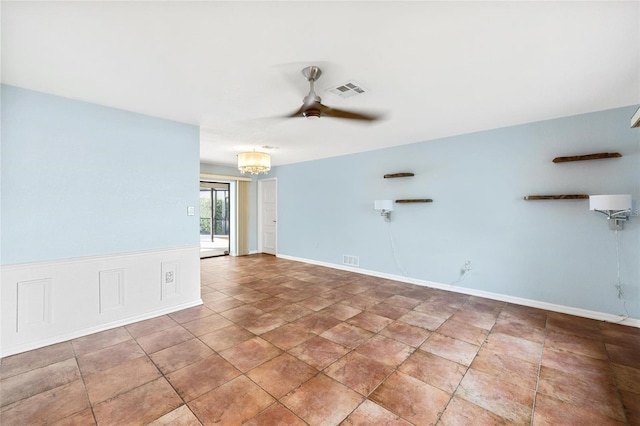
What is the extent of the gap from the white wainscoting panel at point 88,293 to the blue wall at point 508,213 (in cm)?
335

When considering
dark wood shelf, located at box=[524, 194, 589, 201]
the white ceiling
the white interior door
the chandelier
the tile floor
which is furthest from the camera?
the white interior door

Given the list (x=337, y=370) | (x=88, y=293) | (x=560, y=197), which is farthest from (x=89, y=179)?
A: (x=560, y=197)

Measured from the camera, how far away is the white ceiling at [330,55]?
5.15 feet

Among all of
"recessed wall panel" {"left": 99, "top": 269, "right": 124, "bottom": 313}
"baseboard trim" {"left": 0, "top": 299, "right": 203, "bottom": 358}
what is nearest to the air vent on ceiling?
"recessed wall panel" {"left": 99, "top": 269, "right": 124, "bottom": 313}

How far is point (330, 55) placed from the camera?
1.97m

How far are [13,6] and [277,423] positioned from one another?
2922mm

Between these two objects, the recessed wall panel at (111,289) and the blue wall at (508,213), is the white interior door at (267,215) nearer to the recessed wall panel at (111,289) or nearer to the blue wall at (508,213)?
the blue wall at (508,213)

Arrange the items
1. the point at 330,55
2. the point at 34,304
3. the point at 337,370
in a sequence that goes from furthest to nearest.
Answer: the point at 34,304, the point at 337,370, the point at 330,55

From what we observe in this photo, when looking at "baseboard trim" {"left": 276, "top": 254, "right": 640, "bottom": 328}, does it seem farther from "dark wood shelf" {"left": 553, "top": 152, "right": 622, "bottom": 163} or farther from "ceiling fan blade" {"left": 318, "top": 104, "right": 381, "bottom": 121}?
"ceiling fan blade" {"left": 318, "top": 104, "right": 381, "bottom": 121}

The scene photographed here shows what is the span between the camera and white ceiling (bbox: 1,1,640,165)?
1569 millimetres

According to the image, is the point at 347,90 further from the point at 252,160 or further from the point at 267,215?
the point at 267,215

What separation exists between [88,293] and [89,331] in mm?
403

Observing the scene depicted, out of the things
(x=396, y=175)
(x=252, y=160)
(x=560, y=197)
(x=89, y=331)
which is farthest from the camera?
(x=396, y=175)

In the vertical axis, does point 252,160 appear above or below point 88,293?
above
